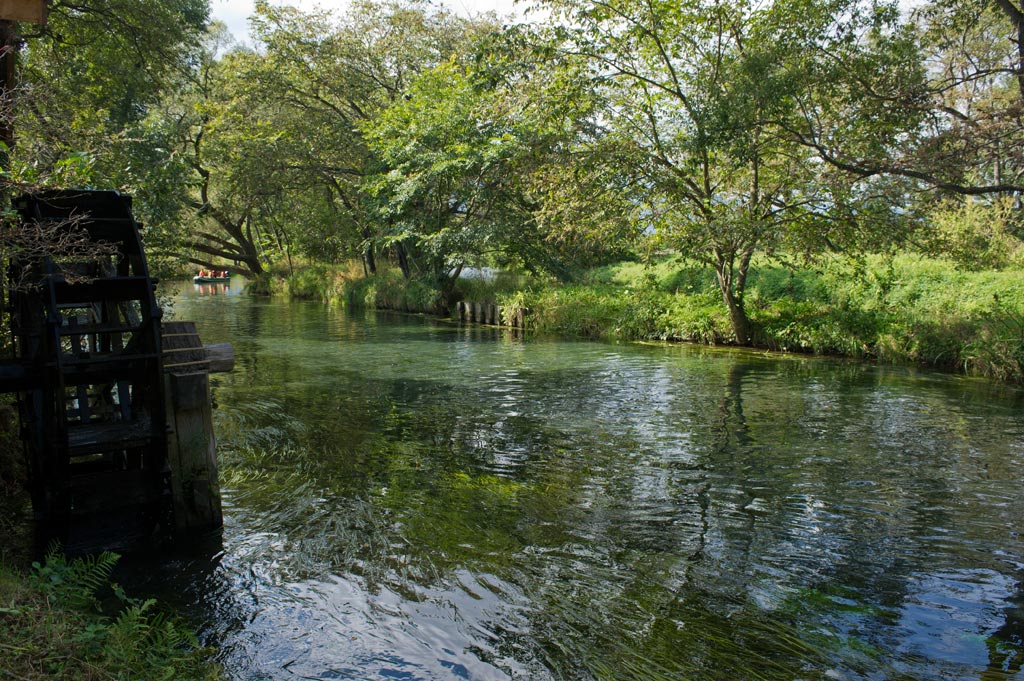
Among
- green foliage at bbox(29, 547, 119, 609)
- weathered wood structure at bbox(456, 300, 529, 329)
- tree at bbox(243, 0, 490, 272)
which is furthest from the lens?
tree at bbox(243, 0, 490, 272)

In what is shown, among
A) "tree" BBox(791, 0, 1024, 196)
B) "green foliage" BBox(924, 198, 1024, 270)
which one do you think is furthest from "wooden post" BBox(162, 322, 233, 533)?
"green foliage" BBox(924, 198, 1024, 270)

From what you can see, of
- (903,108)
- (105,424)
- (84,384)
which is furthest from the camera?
(903,108)

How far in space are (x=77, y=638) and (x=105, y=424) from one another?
9.84 ft

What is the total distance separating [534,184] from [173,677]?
1533cm

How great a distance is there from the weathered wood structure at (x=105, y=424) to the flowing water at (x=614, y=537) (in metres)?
0.54

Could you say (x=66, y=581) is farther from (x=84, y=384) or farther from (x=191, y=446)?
(x=84, y=384)

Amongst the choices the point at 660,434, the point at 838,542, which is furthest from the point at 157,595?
the point at 660,434

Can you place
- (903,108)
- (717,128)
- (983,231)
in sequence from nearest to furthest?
(903,108)
(717,128)
(983,231)

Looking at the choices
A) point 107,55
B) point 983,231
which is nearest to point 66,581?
point 107,55

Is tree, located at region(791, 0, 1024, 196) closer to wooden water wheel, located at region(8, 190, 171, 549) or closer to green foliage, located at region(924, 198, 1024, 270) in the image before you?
green foliage, located at region(924, 198, 1024, 270)

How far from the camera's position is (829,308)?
16547 mm

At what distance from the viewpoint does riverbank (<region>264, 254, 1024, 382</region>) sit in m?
13.8

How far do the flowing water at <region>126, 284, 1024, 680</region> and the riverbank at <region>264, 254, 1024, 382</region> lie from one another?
2.29 meters

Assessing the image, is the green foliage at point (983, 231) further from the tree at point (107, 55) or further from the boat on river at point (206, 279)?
the boat on river at point (206, 279)
